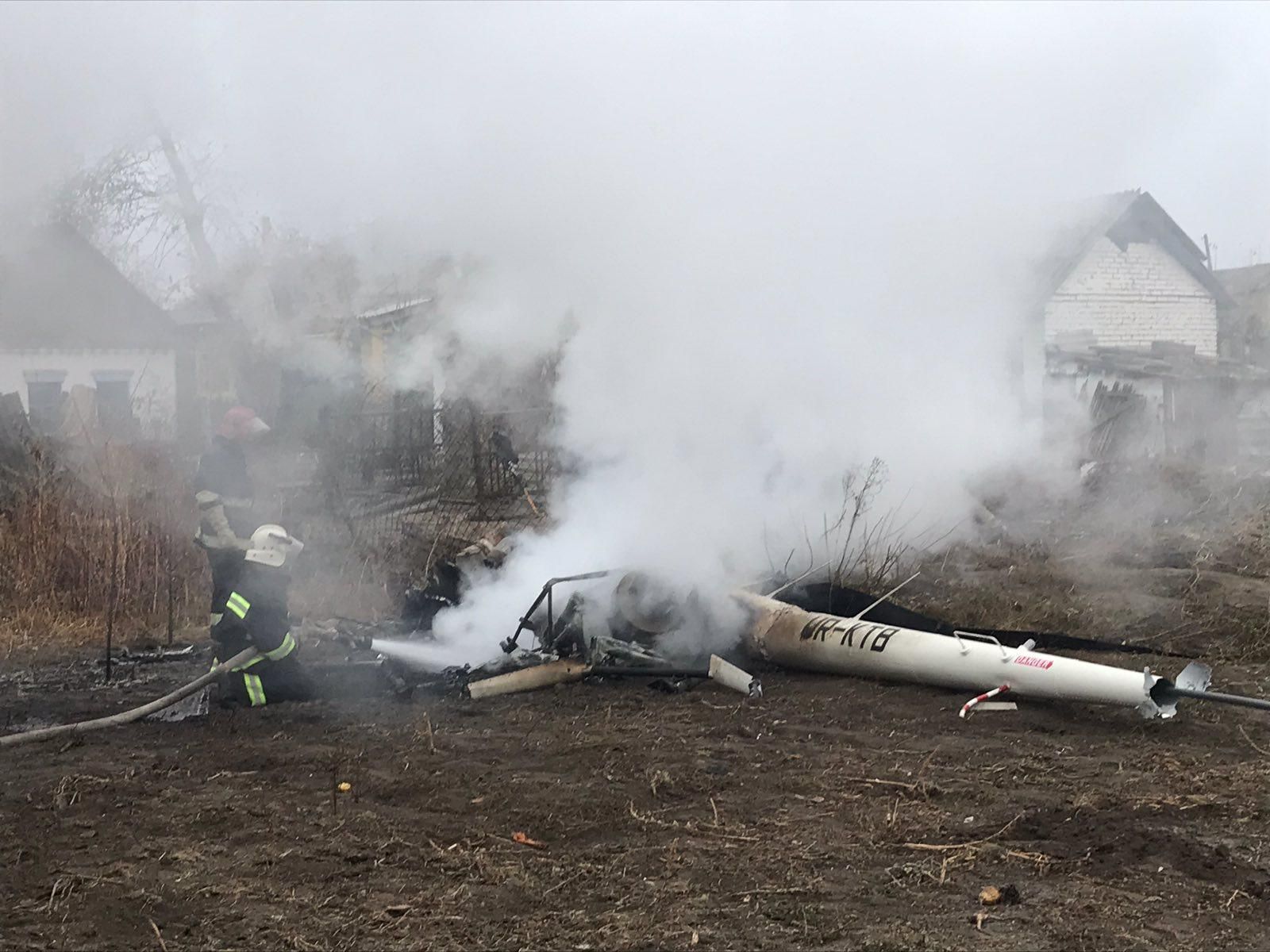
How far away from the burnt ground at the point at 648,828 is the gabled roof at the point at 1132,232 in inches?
676

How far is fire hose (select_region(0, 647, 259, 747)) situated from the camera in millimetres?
6207

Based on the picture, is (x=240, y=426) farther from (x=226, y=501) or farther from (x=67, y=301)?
(x=67, y=301)

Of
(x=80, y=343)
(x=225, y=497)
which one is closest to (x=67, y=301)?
(x=80, y=343)

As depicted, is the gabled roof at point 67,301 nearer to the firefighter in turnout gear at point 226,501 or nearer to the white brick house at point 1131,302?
the firefighter in turnout gear at point 226,501

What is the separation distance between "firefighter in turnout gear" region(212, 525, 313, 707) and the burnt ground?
0.39 metres

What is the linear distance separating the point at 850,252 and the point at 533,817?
254 inches

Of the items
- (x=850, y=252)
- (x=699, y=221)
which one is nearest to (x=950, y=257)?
(x=850, y=252)

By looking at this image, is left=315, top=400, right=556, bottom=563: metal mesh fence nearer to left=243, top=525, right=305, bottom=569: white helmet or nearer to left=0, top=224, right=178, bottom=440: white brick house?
left=0, top=224, right=178, bottom=440: white brick house

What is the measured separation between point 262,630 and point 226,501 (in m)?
0.88

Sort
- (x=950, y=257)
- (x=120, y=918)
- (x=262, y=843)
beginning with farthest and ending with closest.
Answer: (x=950, y=257), (x=262, y=843), (x=120, y=918)

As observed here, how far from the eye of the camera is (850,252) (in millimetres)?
9914

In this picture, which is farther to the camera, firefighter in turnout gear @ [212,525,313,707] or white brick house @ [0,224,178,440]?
white brick house @ [0,224,178,440]

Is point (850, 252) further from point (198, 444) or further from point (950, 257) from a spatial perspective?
point (198, 444)

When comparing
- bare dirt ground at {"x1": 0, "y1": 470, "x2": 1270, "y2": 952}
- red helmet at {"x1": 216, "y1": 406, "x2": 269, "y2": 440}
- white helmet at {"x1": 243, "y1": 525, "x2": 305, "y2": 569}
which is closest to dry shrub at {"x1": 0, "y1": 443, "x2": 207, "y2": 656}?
bare dirt ground at {"x1": 0, "y1": 470, "x2": 1270, "y2": 952}
